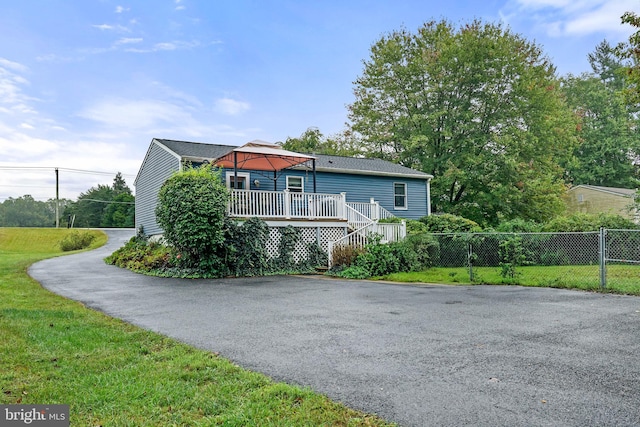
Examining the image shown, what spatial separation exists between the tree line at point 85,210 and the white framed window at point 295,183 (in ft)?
126

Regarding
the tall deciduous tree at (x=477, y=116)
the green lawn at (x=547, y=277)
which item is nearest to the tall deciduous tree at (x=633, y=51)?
the green lawn at (x=547, y=277)

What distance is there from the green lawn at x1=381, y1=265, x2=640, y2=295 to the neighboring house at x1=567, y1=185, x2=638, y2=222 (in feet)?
61.0

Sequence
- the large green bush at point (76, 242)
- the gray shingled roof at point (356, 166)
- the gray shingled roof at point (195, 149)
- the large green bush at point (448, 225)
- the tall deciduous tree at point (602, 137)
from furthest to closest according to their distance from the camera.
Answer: the tall deciduous tree at point (602, 137) → the large green bush at point (76, 242) → the gray shingled roof at point (356, 166) → the large green bush at point (448, 225) → the gray shingled roof at point (195, 149)

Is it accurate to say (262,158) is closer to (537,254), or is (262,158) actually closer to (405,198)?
(405,198)

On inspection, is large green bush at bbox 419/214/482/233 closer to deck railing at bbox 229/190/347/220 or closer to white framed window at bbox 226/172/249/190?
deck railing at bbox 229/190/347/220

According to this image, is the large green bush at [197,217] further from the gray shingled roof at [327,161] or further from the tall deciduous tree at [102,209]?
the tall deciduous tree at [102,209]

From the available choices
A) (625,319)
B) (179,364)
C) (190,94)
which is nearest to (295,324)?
(179,364)

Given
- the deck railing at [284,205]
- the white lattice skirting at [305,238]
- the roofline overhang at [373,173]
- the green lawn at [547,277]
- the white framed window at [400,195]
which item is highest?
the roofline overhang at [373,173]

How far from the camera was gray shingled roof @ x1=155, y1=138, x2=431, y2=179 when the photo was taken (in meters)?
16.8

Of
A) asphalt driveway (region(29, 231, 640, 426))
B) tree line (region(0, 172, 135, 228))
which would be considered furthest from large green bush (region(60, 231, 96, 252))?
asphalt driveway (region(29, 231, 640, 426))

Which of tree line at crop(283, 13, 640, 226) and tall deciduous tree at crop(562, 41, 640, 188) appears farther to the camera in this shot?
tall deciduous tree at crop(562, 41, 640, 188)

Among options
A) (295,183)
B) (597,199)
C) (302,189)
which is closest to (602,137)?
(597,199)

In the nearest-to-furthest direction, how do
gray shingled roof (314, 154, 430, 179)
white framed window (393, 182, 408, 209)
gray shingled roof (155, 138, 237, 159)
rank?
gray shingled roof (155, 138, 237, 159), gray shingled roof (314, 154, 430, 179), white framed window (393, 182, 408, 209)

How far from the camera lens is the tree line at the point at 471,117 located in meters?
23.6
